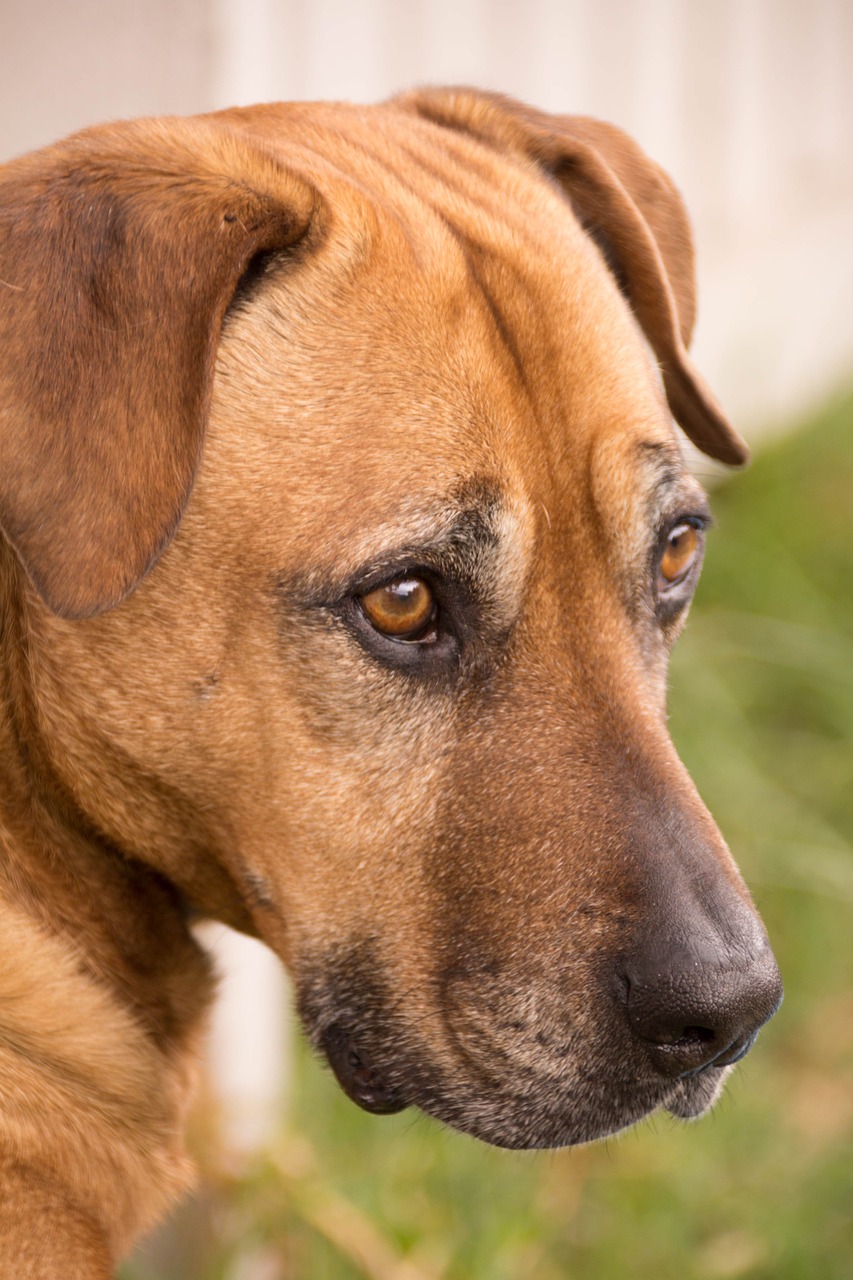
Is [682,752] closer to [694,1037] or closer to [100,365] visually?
[694,1037]

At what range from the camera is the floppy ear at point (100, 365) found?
75.5 inches

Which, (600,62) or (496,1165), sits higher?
(600,62)

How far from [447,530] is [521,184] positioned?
0.93 metres

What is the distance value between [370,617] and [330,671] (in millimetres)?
107

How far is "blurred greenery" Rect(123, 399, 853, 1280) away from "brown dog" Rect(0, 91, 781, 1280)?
0.60 meters

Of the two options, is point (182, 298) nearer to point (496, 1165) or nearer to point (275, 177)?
point (275, 177)

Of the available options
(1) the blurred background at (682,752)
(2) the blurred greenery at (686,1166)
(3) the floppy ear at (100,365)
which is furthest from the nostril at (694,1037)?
(1) the blurred background at (682,752)

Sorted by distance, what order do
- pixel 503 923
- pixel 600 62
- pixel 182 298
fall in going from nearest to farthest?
pixel 182 298
pixel 503 923
pixel 600 62

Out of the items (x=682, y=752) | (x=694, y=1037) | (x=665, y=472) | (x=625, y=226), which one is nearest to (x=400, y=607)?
(x=665, y=472)

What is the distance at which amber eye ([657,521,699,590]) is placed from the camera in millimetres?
2527

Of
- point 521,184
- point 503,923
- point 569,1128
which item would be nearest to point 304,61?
point 521,184

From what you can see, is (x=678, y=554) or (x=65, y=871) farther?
(x=678, y=554)

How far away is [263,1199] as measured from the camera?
3521 mm

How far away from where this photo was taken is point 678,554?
2562 millimetres
